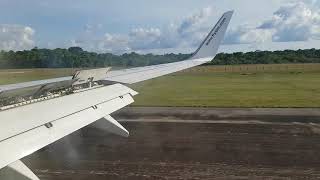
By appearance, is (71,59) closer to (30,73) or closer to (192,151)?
(30,73)

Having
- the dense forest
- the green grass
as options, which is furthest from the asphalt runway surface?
the green grass

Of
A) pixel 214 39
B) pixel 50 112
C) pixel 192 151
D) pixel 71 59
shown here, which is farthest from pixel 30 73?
pixel 50 112

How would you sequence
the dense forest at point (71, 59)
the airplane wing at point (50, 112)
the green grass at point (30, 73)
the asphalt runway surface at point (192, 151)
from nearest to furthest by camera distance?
the airplane wing at point (50, 112)
the dense forest at point (71, 59)
the asphalt runway surface at point (192, 151)
the green grass at point (30, 73)

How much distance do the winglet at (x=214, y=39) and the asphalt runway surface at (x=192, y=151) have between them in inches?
107

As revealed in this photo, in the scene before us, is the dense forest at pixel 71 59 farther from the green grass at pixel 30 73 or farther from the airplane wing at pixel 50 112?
the airplane wing at pixel 50 112

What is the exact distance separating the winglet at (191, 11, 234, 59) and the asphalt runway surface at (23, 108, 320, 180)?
107 inches

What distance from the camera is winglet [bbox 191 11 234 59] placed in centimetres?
1527

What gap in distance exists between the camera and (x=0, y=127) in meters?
4.10

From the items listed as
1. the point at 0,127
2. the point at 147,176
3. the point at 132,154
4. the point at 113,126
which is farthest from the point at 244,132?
the point at 0,127

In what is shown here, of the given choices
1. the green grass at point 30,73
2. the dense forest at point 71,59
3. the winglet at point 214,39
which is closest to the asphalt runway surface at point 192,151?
→ the dense forest at point 71,59

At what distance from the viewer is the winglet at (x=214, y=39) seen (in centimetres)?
1527

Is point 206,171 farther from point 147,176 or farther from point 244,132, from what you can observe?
point 244,132

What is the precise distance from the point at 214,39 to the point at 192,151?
21.1ft

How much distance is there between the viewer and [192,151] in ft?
36.8
